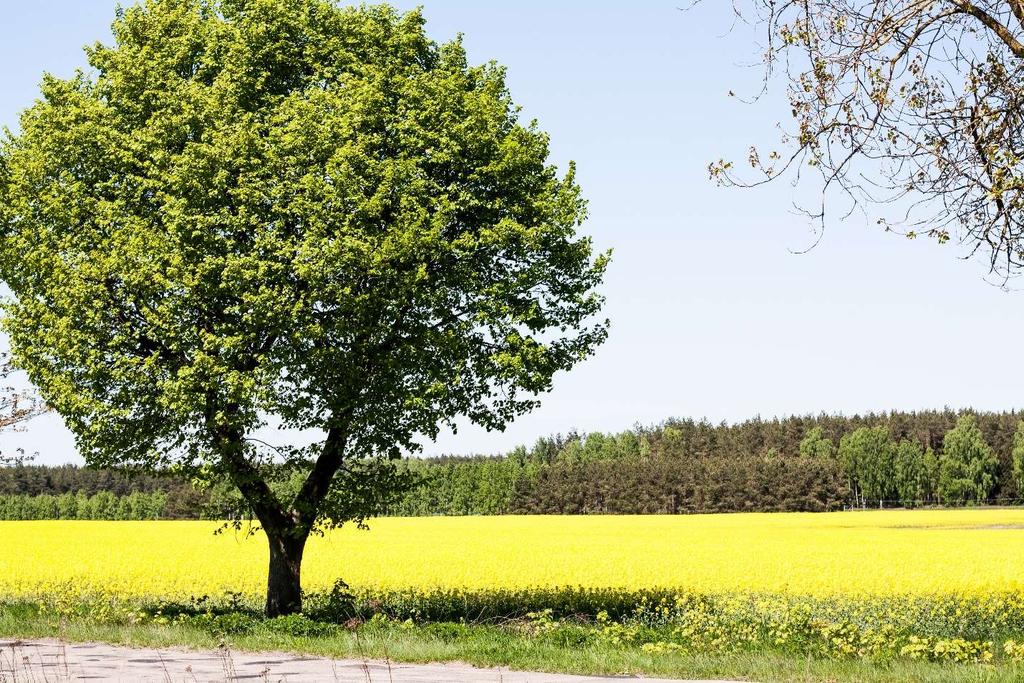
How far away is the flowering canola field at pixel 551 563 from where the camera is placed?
3112 cm

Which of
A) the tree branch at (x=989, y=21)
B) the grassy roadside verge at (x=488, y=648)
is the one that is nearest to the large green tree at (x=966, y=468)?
the grassy roadside verge at (x=488, y=648)

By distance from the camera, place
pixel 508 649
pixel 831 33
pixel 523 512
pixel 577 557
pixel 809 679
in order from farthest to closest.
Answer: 1. pixel 523 512
2. pixel 577 557
3. pixel 508 649
4. pixel 809 679
5. pixel 831 33

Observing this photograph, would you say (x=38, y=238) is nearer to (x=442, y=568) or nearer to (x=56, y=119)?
(x=56, y=119)

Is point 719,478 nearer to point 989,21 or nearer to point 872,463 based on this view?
point 872,463

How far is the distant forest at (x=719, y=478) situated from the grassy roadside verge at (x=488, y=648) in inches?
3981

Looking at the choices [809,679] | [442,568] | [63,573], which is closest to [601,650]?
[809,679]

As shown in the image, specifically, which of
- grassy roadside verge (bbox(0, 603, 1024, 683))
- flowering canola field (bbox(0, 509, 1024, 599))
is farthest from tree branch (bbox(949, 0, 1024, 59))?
flowering canola field (bbox(0, 509, 1024, 599))

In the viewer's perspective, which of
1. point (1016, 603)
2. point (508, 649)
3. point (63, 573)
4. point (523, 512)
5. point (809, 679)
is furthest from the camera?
point (523, 512)

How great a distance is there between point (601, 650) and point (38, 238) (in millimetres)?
13170

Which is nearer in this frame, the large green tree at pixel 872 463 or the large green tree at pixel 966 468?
the large green tree at pixel 966 468

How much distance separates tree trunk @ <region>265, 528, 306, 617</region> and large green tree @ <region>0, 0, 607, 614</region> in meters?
0.05

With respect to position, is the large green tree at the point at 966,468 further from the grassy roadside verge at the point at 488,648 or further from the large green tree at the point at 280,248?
the grassy roadside verge at the point at 488,648

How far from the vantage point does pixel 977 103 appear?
13.6m

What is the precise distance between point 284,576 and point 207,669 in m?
7.50
